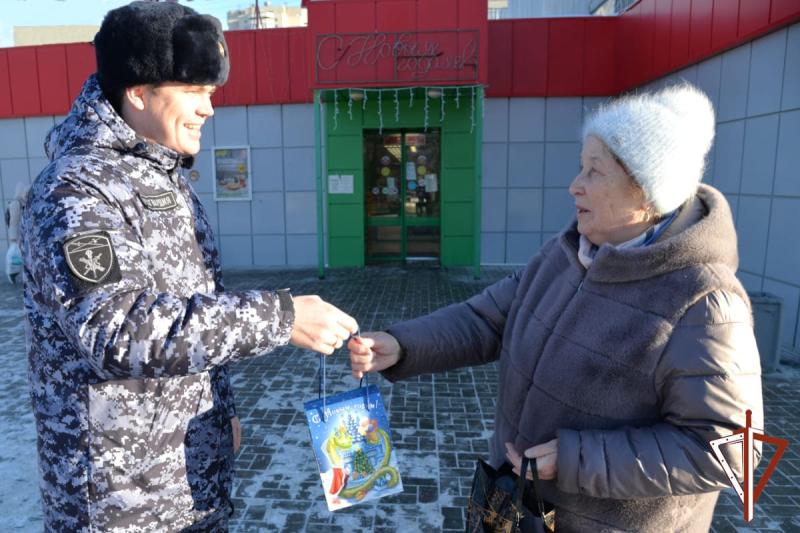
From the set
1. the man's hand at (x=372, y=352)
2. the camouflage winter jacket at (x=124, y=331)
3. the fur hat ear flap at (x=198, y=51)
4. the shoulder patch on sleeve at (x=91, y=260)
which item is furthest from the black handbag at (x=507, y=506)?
the fur hat ear flap at (x=198, y=51)

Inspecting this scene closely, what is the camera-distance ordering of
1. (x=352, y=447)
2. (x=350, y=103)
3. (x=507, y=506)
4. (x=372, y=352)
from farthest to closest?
1. (x=350, y=103)
2. (x=372, y=352)
3. (x=352, y=447)
4. (x=507, y=506)

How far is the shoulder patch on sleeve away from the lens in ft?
3.79

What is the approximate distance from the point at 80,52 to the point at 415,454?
1020 cm

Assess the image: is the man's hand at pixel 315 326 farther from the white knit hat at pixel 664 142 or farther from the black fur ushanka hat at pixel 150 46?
the white knit hat at pixel 664 142

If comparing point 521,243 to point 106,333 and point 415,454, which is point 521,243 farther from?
point 106,333

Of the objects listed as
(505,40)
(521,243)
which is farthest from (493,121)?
A: (521,243)

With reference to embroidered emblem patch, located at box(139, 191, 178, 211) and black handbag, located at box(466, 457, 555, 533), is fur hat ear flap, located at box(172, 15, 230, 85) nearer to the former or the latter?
embroidered emblem patch, located at box(139, 191, 178, 211)

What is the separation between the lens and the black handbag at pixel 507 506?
4.82 ft

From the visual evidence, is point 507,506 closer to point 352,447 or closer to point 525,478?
point 525,478

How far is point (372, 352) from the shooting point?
72.4 inches

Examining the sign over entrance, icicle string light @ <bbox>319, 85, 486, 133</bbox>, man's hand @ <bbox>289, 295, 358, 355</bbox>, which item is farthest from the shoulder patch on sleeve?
icicle string light @ <bbox>319, 85, 486, 133</bbox>

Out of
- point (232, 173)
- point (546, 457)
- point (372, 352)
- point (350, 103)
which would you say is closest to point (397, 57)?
point (350, 103)

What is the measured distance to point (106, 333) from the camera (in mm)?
1145

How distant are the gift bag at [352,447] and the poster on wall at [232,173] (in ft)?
30.7
